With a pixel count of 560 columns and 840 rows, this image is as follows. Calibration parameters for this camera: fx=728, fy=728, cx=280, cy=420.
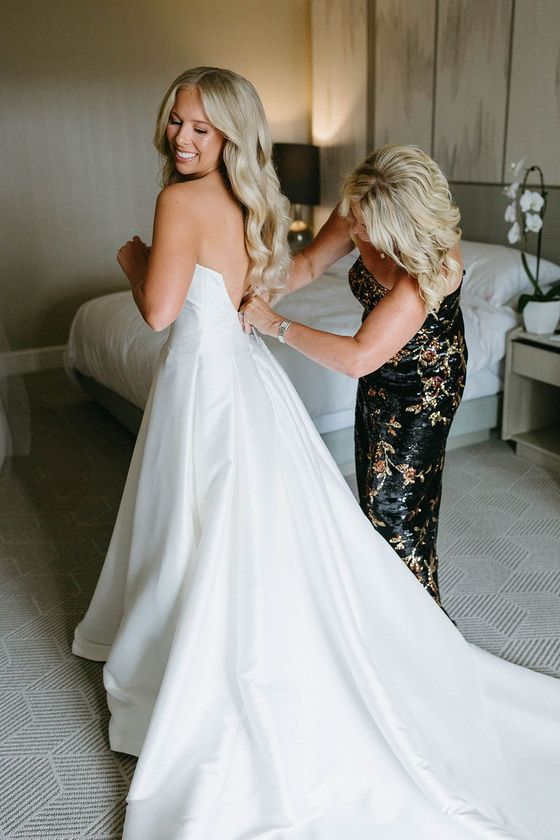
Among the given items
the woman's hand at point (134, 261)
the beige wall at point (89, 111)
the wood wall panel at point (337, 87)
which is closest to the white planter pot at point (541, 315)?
the woman's hand at point (134, 261)

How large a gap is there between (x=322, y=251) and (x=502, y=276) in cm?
197

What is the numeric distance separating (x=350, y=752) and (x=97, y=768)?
0.70 meters

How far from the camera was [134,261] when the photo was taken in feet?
6.03

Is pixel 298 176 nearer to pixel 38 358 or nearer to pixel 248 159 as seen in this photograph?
pixel 38 358

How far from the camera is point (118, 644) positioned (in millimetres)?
1939

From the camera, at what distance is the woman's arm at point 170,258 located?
1650mm

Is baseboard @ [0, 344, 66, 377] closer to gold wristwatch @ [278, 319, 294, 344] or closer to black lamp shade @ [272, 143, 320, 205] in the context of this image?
black lamp shade @ [272, 143, 320, 205]

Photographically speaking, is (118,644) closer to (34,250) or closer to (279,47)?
(34,250)

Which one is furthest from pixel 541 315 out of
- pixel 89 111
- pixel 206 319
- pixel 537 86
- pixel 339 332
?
pixel 89 111

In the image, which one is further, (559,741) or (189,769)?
(559,741)

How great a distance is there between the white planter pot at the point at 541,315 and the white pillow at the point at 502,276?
12.2 inches

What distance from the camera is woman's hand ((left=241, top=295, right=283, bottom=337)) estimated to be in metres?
1.89

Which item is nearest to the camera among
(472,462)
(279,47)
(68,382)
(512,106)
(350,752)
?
(350,752)

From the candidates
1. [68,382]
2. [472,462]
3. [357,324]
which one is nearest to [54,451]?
[68,382]
